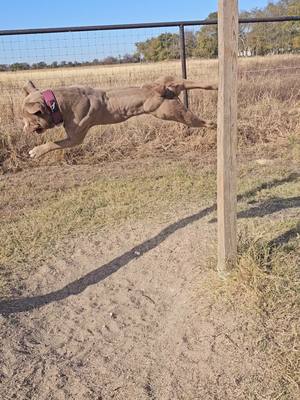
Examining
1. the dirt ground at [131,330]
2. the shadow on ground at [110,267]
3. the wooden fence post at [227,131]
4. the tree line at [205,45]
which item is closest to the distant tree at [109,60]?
the tree line at [205,45]

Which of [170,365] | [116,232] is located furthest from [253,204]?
[170,365]

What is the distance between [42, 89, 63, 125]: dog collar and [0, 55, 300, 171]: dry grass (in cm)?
325

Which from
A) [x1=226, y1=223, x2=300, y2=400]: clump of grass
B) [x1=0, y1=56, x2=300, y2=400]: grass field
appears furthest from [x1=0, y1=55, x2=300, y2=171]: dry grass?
[x1=226, y1=223, x2=300, y2=400]: clump of grass

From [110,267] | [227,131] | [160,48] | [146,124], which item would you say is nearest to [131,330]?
[110,267]

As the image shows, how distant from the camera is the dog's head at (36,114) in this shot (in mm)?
4078

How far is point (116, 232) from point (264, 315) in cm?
203

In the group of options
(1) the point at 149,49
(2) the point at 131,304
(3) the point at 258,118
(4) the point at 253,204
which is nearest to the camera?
(2) the point at 131,304

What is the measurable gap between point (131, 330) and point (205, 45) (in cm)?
Result: 768

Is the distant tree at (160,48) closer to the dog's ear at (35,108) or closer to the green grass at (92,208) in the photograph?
the green grass at (92,208)

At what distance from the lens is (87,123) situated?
14.8 feet

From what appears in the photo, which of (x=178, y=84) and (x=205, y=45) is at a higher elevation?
(x=205, y=45)

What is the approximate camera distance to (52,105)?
414 cm

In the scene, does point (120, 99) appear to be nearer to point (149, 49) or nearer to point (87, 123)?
point (87, 123)

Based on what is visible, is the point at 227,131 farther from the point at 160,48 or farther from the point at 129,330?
the point at 160,48
